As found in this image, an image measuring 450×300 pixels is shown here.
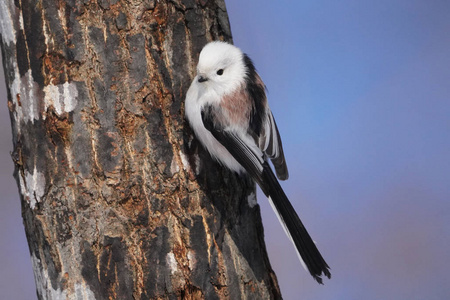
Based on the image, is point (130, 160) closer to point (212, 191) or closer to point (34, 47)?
point (212, 191)

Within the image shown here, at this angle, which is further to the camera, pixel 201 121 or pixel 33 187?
pixel 201 121

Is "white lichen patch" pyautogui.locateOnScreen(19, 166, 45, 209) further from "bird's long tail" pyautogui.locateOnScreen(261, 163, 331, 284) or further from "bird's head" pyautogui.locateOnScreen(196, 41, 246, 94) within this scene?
"bird's long tail" pyautogui.locateOnScreen(261, 163, 331, 284)

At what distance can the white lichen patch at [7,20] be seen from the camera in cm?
138

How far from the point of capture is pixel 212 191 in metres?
1.43

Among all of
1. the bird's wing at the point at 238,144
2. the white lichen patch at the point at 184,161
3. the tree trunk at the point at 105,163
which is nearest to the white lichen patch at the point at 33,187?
the tree trunk at the point at 105,163

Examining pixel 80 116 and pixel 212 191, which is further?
pixel 212 191

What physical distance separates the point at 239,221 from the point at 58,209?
1.76 feet

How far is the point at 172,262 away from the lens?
52.5 inches

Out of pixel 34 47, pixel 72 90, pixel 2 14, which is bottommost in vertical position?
pixel 72 90

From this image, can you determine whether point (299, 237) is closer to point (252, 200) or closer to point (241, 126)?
point (252, 200)

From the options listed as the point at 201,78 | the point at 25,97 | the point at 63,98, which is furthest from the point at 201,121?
the point at 25,97

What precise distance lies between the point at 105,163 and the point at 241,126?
0.47 metres

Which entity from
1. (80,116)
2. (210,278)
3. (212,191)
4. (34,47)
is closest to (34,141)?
(80,116)

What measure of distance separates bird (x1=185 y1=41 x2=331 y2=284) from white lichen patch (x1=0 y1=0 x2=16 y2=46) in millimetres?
545
